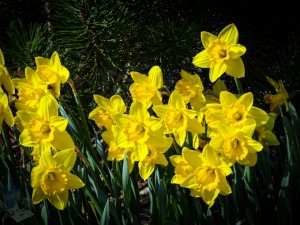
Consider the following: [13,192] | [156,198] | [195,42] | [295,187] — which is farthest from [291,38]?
[13,192]

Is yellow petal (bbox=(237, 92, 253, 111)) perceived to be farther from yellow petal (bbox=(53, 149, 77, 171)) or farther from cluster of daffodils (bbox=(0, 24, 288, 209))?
yellow petal (bbox=(53, 149, 77, 171))

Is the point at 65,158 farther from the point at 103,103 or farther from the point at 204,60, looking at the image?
the point at 204,60

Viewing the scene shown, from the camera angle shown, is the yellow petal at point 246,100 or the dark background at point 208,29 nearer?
the yellow petal at point 246,100

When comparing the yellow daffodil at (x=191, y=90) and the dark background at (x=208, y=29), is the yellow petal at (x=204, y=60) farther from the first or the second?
the dark background at (x=208, y=29)

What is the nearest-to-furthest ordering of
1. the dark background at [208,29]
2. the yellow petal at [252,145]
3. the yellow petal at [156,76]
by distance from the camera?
1. the yellow petal at [252,145]
2. the yellow petal at [156,76]
3. the dark background at [208,29]

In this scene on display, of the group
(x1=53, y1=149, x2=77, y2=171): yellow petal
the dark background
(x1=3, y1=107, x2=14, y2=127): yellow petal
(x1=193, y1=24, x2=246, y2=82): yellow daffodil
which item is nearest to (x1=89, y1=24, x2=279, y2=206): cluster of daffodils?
(x1=193, y1=24, x2=246, y2=82): yellow daffodil

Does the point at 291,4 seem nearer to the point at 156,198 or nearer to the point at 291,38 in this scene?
the point at 291,38

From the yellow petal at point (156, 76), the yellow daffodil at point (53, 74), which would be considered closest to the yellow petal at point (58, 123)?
the yellow daffodil at point (53, 74)
